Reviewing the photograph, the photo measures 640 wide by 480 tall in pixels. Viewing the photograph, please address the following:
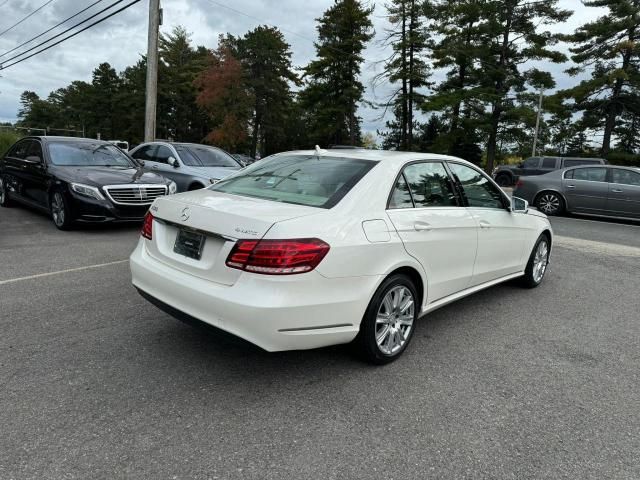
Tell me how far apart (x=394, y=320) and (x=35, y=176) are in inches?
298

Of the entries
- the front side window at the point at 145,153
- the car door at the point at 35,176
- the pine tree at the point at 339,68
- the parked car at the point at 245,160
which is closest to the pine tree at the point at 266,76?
the pine tree at the point at 339,68

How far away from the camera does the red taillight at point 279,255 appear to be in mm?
2650

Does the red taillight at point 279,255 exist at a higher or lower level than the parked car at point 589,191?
lower

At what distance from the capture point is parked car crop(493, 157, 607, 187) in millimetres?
20234

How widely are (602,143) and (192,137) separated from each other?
146 ft

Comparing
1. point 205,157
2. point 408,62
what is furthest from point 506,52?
point 205,157

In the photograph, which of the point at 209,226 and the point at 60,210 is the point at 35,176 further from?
the point at 209,226

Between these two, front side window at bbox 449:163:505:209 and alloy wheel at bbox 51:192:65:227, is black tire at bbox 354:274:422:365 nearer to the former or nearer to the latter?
front side window at bbox 449:163:505:209

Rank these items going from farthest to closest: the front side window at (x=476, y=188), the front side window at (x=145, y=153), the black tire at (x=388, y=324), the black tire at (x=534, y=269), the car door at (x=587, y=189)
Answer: the car door at (x=587, y=189) → the front side window at (x=145, y=153) → the black tire at (x=534, y=269) → the front side window at (x=476, y=188) → the black tire at (x=388, y=324)

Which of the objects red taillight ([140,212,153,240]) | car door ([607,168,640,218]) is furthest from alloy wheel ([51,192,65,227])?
car door ([607,168,640,218])

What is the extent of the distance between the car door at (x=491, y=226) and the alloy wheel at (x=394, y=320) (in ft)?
3.56

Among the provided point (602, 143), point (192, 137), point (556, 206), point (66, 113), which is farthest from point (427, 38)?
point (66, 113)

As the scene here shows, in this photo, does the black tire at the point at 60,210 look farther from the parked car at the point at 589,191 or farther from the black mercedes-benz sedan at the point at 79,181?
the parked car at the point at 589,191

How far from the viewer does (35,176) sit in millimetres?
8281
